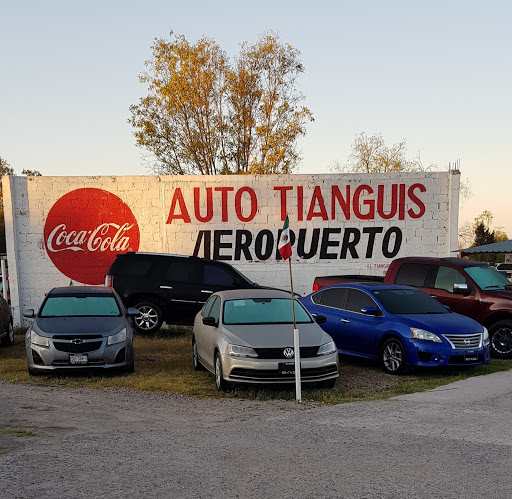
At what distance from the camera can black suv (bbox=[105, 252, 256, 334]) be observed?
63.6 ft

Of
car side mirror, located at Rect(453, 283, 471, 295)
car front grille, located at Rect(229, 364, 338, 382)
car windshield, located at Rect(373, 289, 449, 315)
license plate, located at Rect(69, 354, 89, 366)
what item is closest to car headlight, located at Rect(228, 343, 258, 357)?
car front grille, located at Rect(229, 364, 338, 382)

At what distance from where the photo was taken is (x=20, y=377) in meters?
13.5

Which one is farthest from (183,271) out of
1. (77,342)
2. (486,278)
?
(486,278)

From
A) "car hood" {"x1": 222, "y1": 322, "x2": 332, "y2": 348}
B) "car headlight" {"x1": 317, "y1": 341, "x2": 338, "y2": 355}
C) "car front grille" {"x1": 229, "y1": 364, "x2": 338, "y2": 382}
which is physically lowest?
"car front grille" {"x1": 229, "y1": 364, "x2": 338, "y2": 382}

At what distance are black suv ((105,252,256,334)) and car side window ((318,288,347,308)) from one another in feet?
15.0

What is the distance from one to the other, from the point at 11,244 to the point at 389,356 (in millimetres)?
12443

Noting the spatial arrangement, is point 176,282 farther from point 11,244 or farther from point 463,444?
point 463,444

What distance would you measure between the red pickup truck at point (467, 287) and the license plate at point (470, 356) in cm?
264

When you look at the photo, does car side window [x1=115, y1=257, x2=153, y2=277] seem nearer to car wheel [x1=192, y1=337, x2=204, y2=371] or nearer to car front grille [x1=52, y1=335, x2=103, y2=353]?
car wheel [x1=192, y1=337, x2=204, y2=371]

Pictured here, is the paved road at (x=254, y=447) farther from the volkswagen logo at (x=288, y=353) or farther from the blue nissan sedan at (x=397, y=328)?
the blue nissan sedan at (x=397, y=328)

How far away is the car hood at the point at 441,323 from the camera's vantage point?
1362 cm

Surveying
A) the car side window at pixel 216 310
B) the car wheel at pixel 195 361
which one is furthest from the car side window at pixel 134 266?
the car side window at pixel 216 310

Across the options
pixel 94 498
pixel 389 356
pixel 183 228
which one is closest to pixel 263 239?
pixel 183 228

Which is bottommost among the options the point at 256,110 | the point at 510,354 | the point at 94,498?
the point at 510,354
